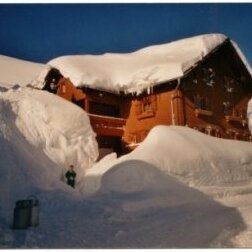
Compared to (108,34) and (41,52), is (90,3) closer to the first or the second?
(108,34)

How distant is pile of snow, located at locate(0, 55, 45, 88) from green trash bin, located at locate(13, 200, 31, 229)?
8.96ft

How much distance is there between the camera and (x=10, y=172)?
7984 mm

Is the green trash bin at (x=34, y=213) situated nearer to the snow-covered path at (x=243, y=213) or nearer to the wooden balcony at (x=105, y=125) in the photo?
the snow-covered path at (x=243, y=213)

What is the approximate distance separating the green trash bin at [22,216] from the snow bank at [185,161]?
1.85 meters

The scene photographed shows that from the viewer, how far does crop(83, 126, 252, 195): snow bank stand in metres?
9.01

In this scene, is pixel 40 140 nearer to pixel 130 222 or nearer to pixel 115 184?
pixel 115 184

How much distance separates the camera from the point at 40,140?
10.0 metres

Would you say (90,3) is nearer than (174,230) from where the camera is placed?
No

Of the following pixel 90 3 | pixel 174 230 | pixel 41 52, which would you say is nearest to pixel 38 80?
pixel 41 52

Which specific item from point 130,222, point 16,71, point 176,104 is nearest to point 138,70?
point 176,104

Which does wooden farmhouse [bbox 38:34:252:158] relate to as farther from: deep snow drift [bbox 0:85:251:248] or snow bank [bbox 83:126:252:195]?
snow bank [bbox 83:126:252:195]

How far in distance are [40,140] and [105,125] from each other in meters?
2.20

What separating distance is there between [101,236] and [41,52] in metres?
3.49

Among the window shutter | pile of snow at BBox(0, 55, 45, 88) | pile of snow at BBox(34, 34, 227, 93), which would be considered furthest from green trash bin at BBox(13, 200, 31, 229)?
the window shutter
